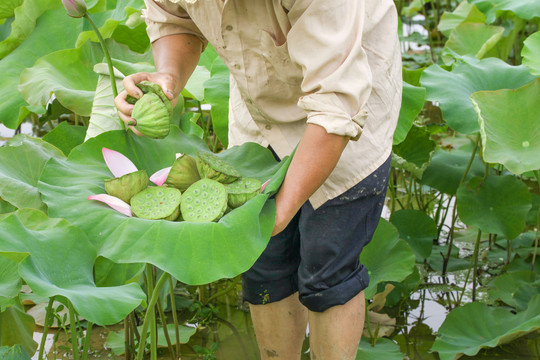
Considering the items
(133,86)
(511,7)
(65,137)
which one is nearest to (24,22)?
(65,137)

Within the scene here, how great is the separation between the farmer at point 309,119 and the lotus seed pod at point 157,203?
0.15m

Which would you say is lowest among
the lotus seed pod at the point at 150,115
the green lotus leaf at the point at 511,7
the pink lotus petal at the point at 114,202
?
the pink lotus petal at the point at 114,202

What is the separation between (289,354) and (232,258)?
0.56m

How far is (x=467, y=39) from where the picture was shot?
8.12 ft

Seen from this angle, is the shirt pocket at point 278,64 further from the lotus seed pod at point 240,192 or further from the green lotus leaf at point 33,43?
the green lotus leaf at point 33,43

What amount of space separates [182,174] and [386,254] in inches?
35.0

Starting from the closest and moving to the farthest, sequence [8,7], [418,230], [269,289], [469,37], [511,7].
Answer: [269,289]
[418,230]
[8,7]
[469,37]
[511,7]

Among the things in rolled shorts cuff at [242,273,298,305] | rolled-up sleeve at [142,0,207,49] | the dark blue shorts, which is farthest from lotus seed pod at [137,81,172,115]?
rolled shorts cuff at [242,273,298,305]

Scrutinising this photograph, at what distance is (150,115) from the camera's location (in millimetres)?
1118

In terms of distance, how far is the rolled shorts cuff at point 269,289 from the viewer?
1.40 metres

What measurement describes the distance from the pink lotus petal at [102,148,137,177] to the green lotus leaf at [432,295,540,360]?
93 cm

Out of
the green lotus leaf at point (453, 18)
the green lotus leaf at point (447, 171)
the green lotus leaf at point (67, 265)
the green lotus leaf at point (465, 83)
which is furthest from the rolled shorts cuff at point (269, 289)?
the green lotus leaf at point (453, 18)

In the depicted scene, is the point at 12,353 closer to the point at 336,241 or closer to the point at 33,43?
the point at 336,241

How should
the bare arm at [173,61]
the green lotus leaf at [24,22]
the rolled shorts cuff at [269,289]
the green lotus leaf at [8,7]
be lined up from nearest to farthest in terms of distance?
the bare arm at [173,61] < the rolled shorts cuff at [269,289] < the green lotus leaf at [24,22] < the green lotus leaf at [8,7]
